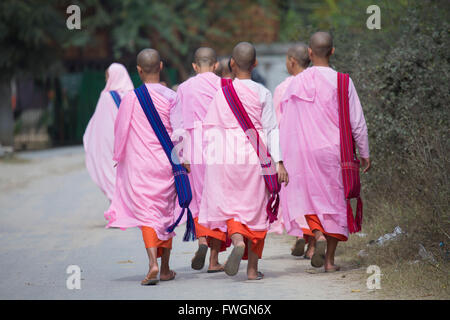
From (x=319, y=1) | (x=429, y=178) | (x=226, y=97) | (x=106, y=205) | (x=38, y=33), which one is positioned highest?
(x=319, y=1)

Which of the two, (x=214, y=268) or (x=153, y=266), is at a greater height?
(x=153, y=266)

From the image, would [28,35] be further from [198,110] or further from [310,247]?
[310,247]

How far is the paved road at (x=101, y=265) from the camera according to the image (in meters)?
6.91

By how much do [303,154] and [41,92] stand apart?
2082cm

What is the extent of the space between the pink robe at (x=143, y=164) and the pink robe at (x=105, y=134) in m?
4.25

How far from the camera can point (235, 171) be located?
24.8 ft

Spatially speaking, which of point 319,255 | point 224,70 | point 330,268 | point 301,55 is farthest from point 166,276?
point 224,70

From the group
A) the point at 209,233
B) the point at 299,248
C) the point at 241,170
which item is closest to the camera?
the point at 241,170

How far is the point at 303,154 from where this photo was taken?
789cm

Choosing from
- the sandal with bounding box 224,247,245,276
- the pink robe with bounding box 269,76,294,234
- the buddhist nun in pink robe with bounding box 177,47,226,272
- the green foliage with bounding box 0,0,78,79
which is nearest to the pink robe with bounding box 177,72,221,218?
the buddhist nun in pink robe with bounding box 177,47,226,272

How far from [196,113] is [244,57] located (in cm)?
108

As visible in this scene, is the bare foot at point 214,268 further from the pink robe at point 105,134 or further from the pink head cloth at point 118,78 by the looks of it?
the pink head cloth at point 118,78
